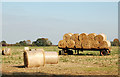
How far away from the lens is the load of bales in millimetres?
27375

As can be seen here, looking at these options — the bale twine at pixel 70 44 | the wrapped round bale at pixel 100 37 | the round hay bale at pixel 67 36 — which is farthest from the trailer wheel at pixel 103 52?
the round hay bale at pixel 67 36

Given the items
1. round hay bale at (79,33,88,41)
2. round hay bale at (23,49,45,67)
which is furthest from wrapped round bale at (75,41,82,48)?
round hay bale at (23,49,45,67)

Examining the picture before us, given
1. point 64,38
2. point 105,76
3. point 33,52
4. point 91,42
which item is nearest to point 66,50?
point 64,38

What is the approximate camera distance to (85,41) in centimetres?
2797

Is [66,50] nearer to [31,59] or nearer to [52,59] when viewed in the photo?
[52,59]

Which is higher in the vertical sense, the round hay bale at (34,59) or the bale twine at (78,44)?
the bale twine at (78,44)

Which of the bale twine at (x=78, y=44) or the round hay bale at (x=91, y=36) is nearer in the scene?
the round hay bale at (x=91, y=36)

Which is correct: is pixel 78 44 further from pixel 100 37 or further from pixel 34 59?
pixel 34 59

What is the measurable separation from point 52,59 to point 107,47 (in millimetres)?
12790

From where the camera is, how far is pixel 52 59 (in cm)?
1581

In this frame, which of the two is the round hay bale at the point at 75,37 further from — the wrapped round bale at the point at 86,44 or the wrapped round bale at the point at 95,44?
the wrapped round bale at the point at 95,44

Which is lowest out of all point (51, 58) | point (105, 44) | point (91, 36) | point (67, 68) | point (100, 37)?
point (67, 68)

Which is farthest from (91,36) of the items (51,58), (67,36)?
(51,58)

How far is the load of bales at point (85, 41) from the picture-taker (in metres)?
27.4
